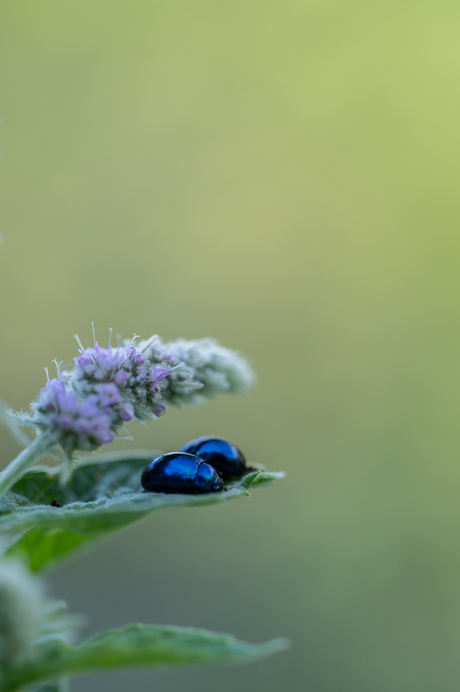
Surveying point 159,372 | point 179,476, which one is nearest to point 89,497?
point 179,476

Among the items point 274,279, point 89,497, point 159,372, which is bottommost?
point 89,497

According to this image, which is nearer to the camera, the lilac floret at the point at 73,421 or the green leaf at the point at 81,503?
the green leaf at the point at 81,503

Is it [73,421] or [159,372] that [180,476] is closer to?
[159,372]

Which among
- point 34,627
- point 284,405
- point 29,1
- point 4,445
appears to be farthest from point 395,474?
point 29,1

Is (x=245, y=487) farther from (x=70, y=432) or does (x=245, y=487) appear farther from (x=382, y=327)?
(x=382, y=327)

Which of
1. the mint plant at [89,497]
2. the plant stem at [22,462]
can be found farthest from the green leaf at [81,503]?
the plant stem at [22,462]

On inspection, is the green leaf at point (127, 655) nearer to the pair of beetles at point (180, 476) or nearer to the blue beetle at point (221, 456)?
the pair of beetles at point (180, 476)

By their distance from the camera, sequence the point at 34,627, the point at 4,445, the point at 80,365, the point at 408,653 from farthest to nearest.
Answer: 1. the point at 4,445
2. the point at 408,653
3. the point at 80,365
4. the point at 34,627
